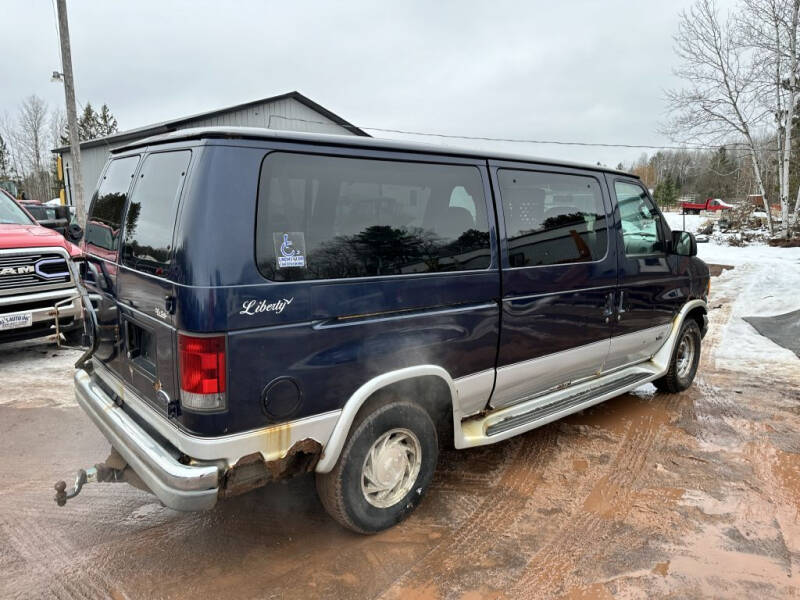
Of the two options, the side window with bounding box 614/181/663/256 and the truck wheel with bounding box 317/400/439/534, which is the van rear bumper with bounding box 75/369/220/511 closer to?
the truck wheel with bounding box 317/400/439/534

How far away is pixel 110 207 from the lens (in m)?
3.25

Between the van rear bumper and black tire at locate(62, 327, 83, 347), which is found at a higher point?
the van rear bumper

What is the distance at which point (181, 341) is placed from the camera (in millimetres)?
2299

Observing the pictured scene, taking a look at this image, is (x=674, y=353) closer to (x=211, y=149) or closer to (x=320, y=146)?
(x=320, y=146)

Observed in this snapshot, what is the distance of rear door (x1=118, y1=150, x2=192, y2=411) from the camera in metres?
2.43

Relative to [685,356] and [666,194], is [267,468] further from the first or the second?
[666,194]

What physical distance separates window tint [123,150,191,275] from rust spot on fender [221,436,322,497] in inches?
38.5

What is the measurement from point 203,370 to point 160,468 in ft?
1.76

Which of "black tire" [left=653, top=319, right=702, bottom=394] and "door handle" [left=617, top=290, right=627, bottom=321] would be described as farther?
"black tire" [left=653, top=319, right=702, bottom=394]

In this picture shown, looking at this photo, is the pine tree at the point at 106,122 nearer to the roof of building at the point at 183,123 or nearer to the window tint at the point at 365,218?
the roof of building at the point at 183,123

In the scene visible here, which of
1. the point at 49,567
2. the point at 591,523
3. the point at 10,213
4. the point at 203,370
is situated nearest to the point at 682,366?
the point at 591,523

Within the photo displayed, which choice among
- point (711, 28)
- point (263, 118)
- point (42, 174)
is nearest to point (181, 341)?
point (263, 118)

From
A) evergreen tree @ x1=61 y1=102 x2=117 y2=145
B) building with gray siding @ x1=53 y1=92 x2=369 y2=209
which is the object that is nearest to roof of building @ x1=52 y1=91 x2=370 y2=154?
building with gray siding @ x1=53 y1=92 x2=369 y2=209

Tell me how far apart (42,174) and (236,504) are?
65.2 metres
